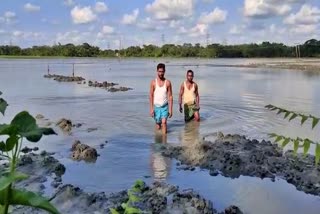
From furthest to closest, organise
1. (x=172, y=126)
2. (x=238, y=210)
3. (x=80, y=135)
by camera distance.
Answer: (x=172, y=126) < (x=80, y=135) < (x=238, y=210)

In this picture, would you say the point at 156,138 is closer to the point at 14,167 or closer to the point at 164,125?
the point at 164,125

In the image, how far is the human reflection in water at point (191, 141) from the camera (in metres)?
9.09

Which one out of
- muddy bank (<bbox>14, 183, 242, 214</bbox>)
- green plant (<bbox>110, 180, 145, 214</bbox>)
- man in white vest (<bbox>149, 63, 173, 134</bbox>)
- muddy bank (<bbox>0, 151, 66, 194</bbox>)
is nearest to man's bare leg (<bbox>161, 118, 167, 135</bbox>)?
man in white vest (<bbox>149, 63, 173, 134</bbox>)

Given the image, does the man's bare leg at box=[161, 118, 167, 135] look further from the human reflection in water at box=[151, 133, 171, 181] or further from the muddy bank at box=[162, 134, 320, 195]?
the muddy bank at box=[162, 134, 320, 195]

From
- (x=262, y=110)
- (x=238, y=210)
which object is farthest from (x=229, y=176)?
(x=262, y=110)

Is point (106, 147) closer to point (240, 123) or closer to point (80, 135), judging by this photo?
point (80, 135)

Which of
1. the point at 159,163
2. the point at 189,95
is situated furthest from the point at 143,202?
the point at 189,95

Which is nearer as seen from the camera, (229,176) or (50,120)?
(229,176)

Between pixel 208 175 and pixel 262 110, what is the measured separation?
9.39 m

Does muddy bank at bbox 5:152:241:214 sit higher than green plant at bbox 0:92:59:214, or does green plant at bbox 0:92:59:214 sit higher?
green plant at bbox 0:92:59:214

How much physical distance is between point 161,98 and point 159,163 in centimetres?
308

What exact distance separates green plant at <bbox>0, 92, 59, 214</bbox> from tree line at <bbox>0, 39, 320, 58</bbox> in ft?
470

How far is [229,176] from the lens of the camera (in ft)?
26.5

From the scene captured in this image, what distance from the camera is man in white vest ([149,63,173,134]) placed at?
11609 millimetres
